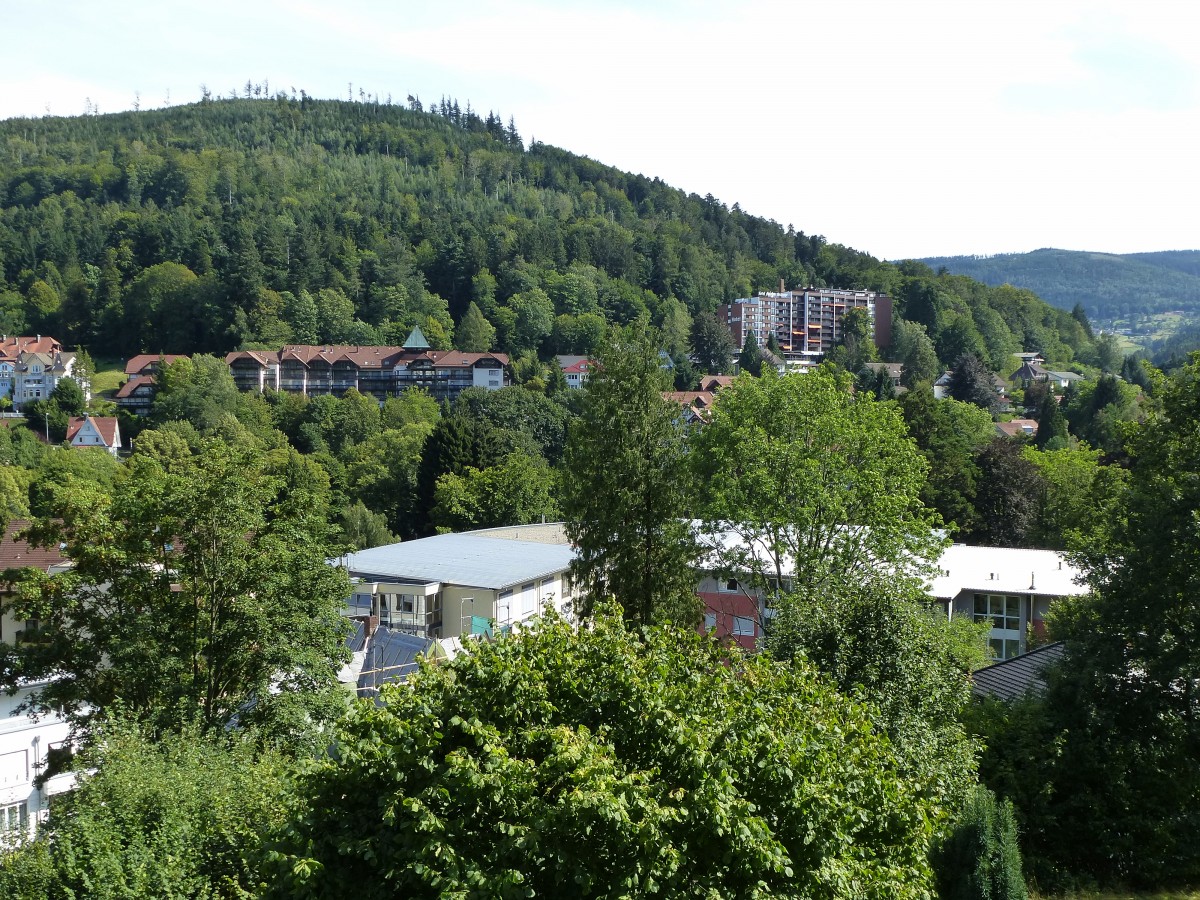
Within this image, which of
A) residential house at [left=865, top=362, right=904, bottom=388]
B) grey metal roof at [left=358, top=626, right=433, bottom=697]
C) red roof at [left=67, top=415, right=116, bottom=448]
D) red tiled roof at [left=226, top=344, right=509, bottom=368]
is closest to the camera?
grey metal roof at [left=358, top=626, right=433, bottom=697]

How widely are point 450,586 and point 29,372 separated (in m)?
87.4

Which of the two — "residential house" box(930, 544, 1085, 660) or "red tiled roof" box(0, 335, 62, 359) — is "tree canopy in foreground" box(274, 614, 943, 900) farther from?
"red tiled roof" box(0, 335, 62, 359)

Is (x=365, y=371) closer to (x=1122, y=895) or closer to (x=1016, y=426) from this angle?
(x=1016, y=426)


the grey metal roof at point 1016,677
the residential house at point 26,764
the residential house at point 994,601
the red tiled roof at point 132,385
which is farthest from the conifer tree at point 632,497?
the red tiled roof at point 132,385

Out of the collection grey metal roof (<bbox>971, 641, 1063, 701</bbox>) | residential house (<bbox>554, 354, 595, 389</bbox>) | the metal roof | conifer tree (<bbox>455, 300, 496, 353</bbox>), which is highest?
conifer tree (<bbox>455, 300, 496, 353</bbox>)

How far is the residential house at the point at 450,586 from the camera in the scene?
27938 mm

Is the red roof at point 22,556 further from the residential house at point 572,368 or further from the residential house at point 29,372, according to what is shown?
the residential house at point 29,372

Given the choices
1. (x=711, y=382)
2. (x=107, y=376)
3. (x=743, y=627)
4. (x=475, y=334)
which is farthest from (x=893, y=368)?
(x=743, y=627)

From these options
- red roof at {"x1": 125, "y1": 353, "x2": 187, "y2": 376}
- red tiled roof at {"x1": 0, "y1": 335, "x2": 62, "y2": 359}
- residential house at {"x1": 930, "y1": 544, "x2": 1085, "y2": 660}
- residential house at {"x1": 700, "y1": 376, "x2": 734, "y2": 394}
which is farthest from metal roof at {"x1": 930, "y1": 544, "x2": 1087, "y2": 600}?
red tiled roof at {"x1": 0, "y1": 335, "x2": 62, "y2": 359}

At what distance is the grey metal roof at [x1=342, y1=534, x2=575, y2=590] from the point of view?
94.0 feet

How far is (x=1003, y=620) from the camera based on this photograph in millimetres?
26422

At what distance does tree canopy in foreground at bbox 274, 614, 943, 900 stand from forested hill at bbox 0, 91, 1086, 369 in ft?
319

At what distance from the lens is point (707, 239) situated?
146 metres

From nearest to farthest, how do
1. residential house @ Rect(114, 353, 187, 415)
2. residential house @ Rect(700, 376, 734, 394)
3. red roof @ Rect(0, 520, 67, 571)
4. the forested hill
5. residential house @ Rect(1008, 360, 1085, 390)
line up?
red roof @ Rect(0, 520, 67, 571) → residential house @ Rect(700, 376, 734, 394) → residential house @ Rect(114, 353, 187, 415) → residential house @ Rect(1008, 360, 1085, 390) → the forested hill
